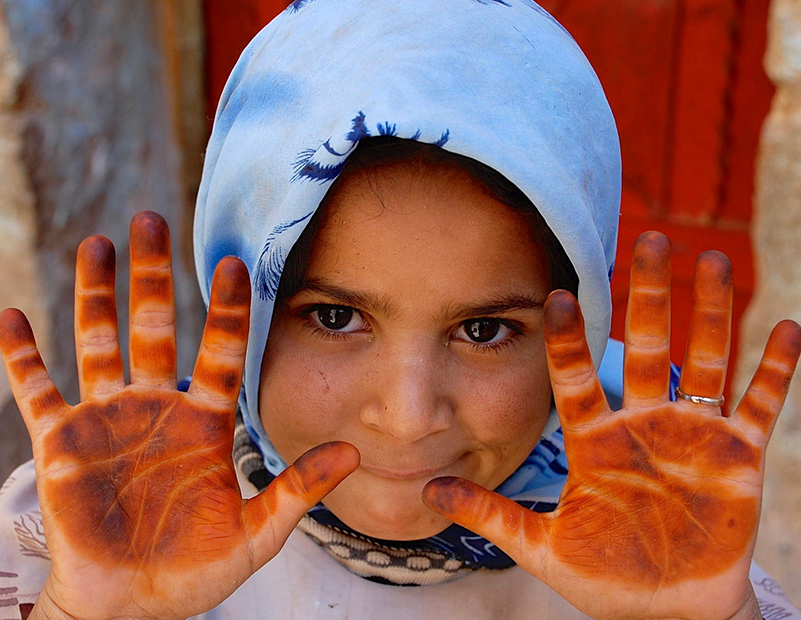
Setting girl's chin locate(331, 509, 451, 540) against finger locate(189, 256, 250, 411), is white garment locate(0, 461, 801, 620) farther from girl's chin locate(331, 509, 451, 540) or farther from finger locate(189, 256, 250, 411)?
finger locate(189, 256, 250, 411)

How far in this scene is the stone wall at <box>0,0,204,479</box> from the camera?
2.02m

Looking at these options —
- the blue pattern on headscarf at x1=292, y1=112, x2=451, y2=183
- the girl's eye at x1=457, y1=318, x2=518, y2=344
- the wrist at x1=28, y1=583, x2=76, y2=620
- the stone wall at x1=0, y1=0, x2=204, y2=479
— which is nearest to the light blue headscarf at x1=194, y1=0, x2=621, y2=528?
the blue pattern on headscarf at x1=292, y1=112, x2=451, y2=183

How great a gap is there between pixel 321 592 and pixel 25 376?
0.54 m

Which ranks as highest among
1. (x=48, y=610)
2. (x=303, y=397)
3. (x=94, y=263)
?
(x=94, y=263)

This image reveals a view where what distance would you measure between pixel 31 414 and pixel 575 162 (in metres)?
0.71

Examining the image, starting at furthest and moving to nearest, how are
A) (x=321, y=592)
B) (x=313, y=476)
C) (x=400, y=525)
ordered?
(x=321, y=592) → (x=400, y=525) → (x=313, y=476)

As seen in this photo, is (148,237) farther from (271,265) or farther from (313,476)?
(313,476)

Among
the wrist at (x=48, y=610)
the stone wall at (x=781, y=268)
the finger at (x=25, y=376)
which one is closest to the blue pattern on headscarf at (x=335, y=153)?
the finger at (x=25, y=376)

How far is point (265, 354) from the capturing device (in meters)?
1.10

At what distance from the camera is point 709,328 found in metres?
0.90

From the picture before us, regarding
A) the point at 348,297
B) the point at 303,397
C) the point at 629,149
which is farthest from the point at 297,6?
the point at 629,149

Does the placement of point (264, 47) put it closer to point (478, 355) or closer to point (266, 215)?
point (266, 215)

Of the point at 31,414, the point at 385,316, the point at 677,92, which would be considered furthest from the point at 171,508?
the point at 677,92

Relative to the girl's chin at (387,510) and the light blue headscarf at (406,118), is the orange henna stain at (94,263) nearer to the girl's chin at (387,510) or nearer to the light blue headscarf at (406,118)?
the light blue headscarf at (406,118)
